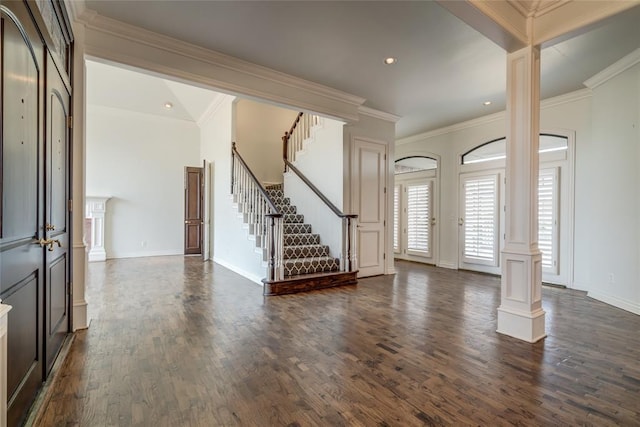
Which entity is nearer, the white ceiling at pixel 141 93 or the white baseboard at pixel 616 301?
the white baseboard at pixel 616 301

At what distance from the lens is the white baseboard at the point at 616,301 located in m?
3.50

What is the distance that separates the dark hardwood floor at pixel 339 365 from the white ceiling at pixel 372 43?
105 inches

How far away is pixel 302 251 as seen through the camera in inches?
201

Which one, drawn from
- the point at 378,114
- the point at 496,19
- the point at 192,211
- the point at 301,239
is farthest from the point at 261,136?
the point at 496,19

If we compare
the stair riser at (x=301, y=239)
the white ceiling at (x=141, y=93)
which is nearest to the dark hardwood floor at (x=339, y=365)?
the stair riser at (x=301, y=239)

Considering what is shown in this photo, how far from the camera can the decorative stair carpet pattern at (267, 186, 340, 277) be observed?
185 inches

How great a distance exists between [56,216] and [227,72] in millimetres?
2350

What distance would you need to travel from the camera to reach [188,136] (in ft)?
27.0

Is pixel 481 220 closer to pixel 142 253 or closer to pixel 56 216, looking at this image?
pixel 56 216

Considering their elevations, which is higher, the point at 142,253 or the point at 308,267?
the point at 308,267

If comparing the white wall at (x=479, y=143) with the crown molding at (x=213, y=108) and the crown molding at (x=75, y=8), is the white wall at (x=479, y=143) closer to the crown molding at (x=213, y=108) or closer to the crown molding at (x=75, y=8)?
the crown molding at (x=213, y=108)

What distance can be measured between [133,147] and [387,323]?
730cm

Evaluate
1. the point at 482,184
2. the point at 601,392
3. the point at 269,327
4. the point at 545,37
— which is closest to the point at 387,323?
the point at 269,327

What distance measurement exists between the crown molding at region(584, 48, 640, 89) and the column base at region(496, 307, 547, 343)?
124 inches
